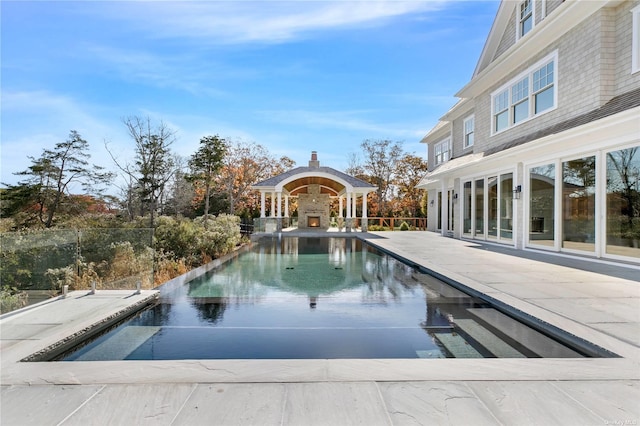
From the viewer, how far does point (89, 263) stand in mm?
6105

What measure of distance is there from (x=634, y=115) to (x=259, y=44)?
10.3m

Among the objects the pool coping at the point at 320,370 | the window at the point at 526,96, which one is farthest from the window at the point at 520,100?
the pool coping at the point at 320,370

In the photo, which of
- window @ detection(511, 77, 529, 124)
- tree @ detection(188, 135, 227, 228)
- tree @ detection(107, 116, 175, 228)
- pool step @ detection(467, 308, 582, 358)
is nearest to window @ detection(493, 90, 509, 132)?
window @ detection(511, 77, 529, 124)

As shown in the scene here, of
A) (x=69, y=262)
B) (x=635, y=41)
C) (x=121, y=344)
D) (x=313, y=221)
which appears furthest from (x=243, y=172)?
(x=121, y=344)

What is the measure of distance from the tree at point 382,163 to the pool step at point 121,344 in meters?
27.7

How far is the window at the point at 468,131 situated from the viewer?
16.6m

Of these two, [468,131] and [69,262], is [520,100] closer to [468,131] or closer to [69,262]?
[468,131]

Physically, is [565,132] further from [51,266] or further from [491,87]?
[51,266]

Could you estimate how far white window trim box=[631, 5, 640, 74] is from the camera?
770 cm

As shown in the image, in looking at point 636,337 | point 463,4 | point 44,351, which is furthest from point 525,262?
point 44,351

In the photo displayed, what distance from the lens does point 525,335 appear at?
3.98 m

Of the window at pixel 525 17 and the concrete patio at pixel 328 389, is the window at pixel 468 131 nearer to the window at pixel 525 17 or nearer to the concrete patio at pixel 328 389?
the window at pixel 525 17

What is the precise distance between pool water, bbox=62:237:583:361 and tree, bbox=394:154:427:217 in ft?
78.9

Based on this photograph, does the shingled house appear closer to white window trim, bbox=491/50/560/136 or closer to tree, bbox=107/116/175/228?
white window trim, bbox=491/50/560/136
